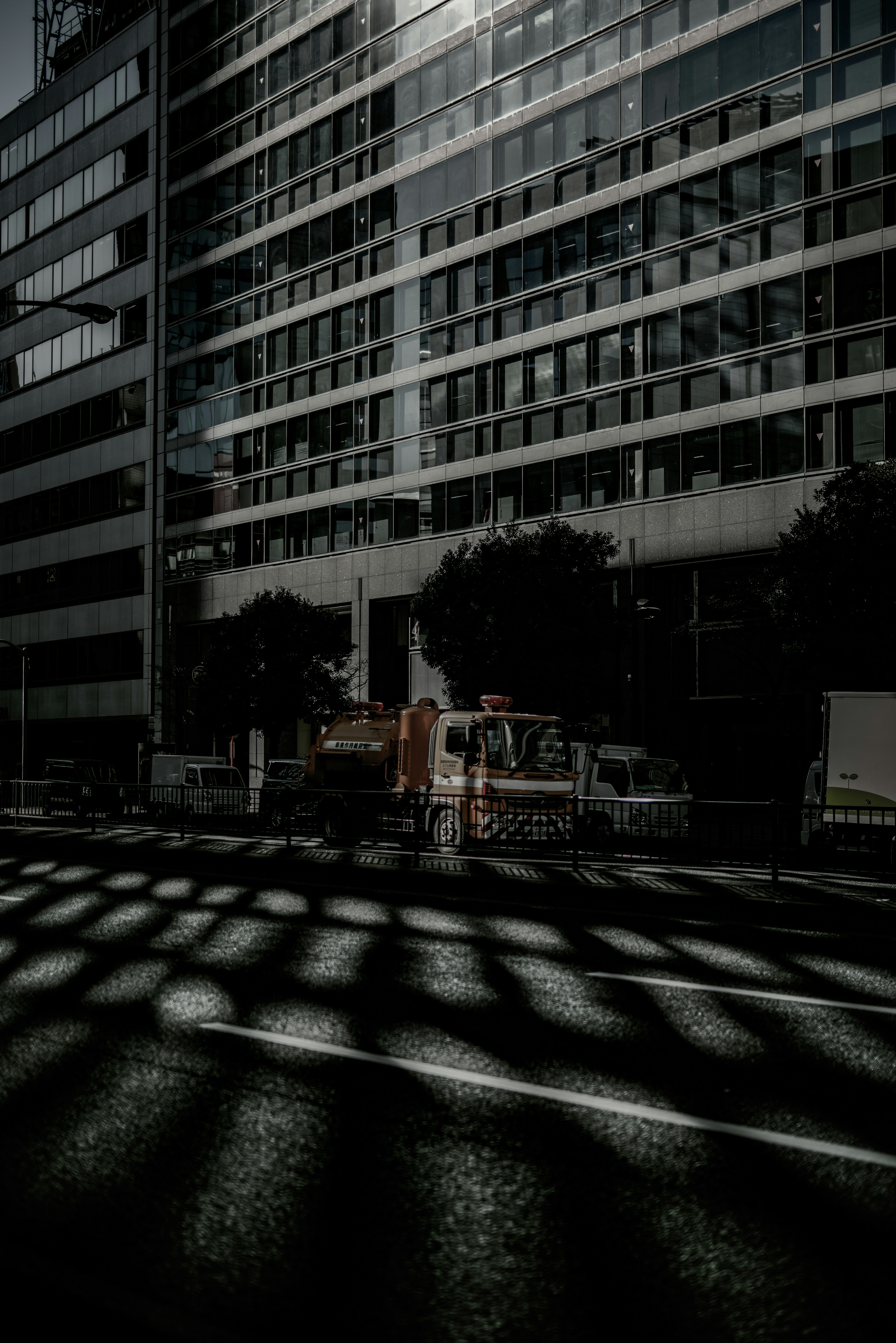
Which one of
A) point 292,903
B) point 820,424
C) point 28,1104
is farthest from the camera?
point 820,424

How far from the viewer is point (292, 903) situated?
14.1m

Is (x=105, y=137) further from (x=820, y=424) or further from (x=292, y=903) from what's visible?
(x=292, y=903)

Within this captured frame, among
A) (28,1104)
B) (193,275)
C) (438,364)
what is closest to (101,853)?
(28,1104)

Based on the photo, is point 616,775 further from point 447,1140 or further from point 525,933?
point 447,1140

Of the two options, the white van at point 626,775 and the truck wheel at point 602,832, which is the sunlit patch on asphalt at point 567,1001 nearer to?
the truck wheel at point 602,832

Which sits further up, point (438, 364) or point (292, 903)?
point (438, 364)

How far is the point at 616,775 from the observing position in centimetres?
2850

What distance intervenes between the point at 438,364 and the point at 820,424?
16500 mm

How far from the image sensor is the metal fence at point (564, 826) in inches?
635

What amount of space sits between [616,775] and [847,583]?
6585 millimetres

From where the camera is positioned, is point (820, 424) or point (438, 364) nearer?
point (820, 424)

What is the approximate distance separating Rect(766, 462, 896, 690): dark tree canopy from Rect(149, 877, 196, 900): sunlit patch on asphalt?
54.3ft

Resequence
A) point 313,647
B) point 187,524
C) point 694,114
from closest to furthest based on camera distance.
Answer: point 694,114, point 313,647, point 187,524

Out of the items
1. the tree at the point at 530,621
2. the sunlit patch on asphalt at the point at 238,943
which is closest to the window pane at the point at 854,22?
the tree at the point at 530,621
